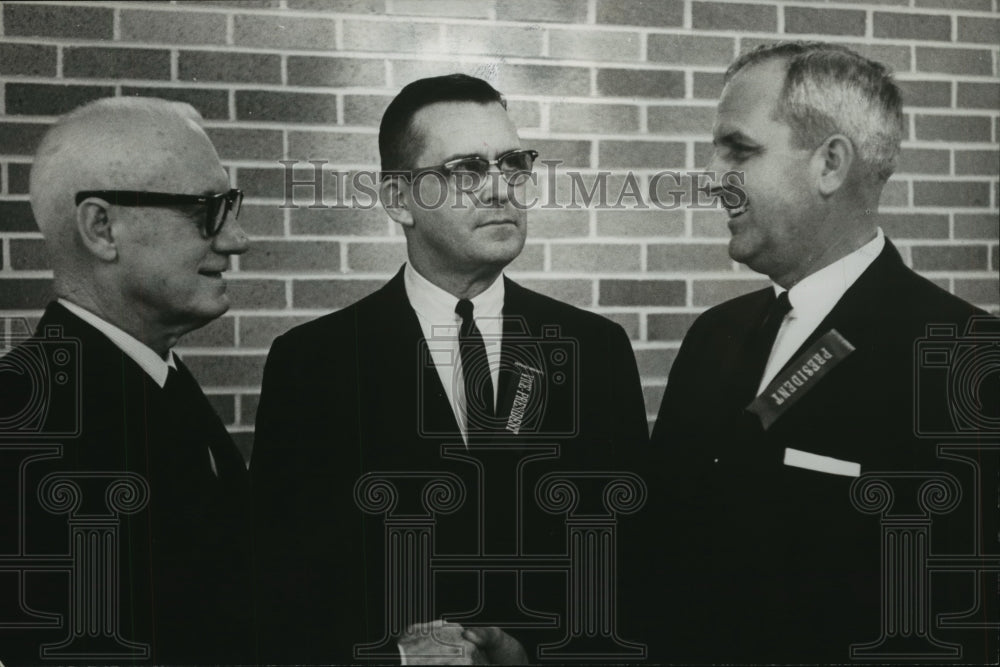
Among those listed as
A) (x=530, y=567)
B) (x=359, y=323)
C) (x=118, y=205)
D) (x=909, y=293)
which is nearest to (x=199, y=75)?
(x=118, y=205)

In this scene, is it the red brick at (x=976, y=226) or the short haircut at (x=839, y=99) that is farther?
the red brick at (x=976, y=226)

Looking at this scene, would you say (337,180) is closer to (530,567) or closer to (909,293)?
(530,567)

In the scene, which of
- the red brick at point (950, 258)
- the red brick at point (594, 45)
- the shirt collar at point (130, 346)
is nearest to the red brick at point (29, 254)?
the shirt collar at point (130, 346)

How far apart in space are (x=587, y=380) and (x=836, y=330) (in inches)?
26.3

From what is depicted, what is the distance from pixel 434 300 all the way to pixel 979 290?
159cm

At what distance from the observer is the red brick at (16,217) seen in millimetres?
2160

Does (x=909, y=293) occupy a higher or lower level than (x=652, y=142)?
lower

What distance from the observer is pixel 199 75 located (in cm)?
219

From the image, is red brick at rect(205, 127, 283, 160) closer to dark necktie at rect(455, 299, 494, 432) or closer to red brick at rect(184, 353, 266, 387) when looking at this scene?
red brick at rect(184, 353, 266, 387)

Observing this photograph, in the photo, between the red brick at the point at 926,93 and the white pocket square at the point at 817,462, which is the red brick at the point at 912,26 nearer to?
the red brick at the point at 926,93

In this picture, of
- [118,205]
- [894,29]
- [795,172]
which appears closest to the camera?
[118,205]

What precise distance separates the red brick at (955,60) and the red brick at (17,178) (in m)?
2.46

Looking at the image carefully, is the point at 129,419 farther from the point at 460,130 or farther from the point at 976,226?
the point at 976,226

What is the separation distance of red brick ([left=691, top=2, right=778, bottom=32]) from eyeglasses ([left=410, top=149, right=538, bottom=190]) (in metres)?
0.62
